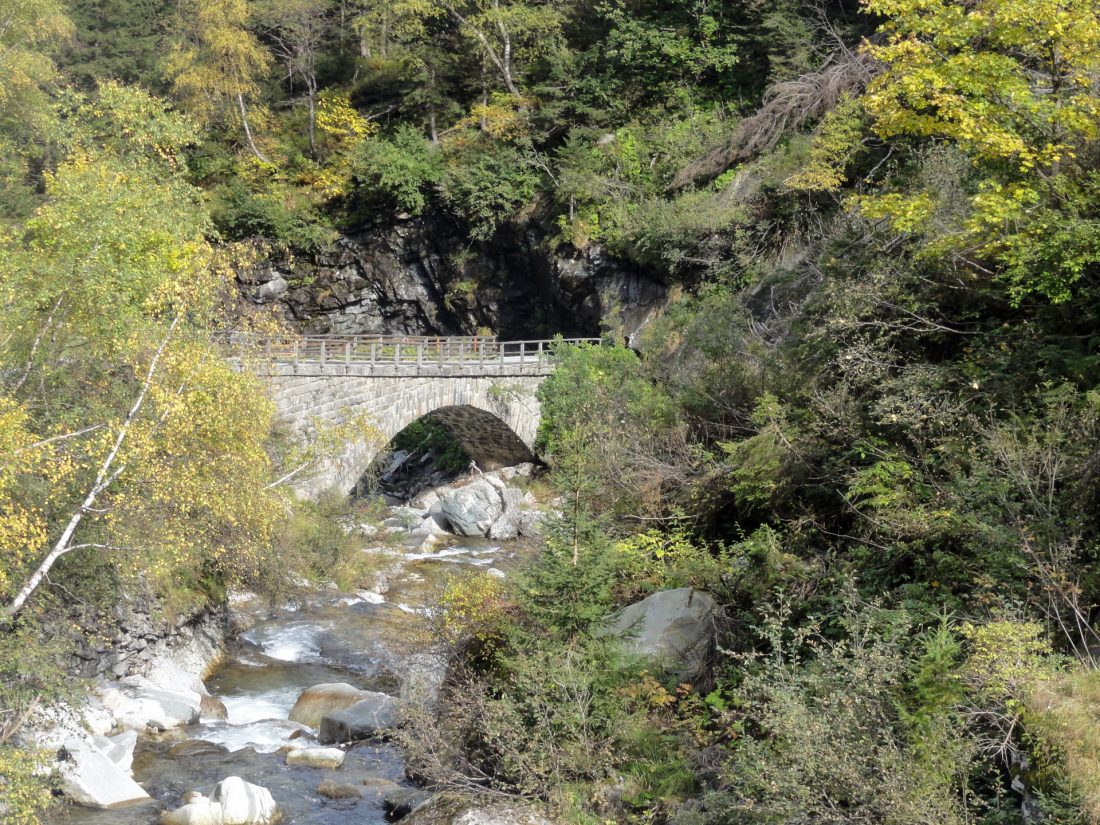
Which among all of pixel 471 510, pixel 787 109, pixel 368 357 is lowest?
pixel 471 510

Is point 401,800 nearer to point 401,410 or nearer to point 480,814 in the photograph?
point 480,814

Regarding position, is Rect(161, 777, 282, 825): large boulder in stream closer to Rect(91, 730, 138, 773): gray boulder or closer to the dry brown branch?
Rect(91, 730, 138, 773): gray boulder

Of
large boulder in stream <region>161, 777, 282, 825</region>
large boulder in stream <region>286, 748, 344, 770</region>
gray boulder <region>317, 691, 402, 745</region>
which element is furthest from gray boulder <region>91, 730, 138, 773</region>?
gray boulder <region>317, 691, 402, 745</region>

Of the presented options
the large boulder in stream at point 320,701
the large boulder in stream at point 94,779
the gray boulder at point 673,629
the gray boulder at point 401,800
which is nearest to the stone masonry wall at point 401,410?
the large boulder in stream at point 320,701

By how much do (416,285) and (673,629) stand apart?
31197mm

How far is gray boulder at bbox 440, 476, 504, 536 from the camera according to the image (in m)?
26.5

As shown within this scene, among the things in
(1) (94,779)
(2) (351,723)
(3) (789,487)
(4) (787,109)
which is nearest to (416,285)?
(4) (787,109)

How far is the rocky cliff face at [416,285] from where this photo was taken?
37219mm

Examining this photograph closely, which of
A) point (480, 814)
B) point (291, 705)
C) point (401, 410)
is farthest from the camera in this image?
point (401, 410)

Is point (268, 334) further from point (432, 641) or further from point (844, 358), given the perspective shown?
point (844, 358)

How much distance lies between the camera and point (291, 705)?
1409 centimetres

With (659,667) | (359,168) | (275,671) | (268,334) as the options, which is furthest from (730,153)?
(659,667)

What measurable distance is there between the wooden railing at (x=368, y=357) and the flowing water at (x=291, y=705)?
5.03 meters

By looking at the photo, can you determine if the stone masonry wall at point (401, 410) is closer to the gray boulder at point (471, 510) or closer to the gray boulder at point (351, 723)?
the gray boulder at point (471, 510)
